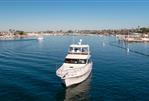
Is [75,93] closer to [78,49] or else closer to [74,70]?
[74,70]

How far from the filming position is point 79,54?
61.3 meters

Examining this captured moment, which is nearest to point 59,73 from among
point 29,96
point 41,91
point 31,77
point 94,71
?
point 41,91

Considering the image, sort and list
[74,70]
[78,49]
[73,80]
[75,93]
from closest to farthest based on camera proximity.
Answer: [75,93] < [73,80] < [74,70] < [78,49]

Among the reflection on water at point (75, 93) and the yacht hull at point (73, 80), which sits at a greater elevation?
the yacht hull at point (73, 80)

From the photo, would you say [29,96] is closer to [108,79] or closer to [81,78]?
[81,78]

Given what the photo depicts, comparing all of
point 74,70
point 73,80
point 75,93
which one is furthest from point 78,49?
point 75,93

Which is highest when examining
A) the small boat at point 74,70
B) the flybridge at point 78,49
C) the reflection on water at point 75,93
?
the flybridge at point 78,49

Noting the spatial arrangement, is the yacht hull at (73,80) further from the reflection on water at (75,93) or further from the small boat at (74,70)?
the reflection on water at (75,93)

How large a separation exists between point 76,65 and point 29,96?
14.7 metres

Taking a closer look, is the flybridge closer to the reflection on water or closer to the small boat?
the small boat

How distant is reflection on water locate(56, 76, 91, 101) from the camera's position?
41.4 metres

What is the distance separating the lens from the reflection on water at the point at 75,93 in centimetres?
4141

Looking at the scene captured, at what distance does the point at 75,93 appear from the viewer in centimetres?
4397

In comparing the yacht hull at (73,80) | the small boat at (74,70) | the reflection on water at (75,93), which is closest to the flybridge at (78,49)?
the small boat at (74,70)
